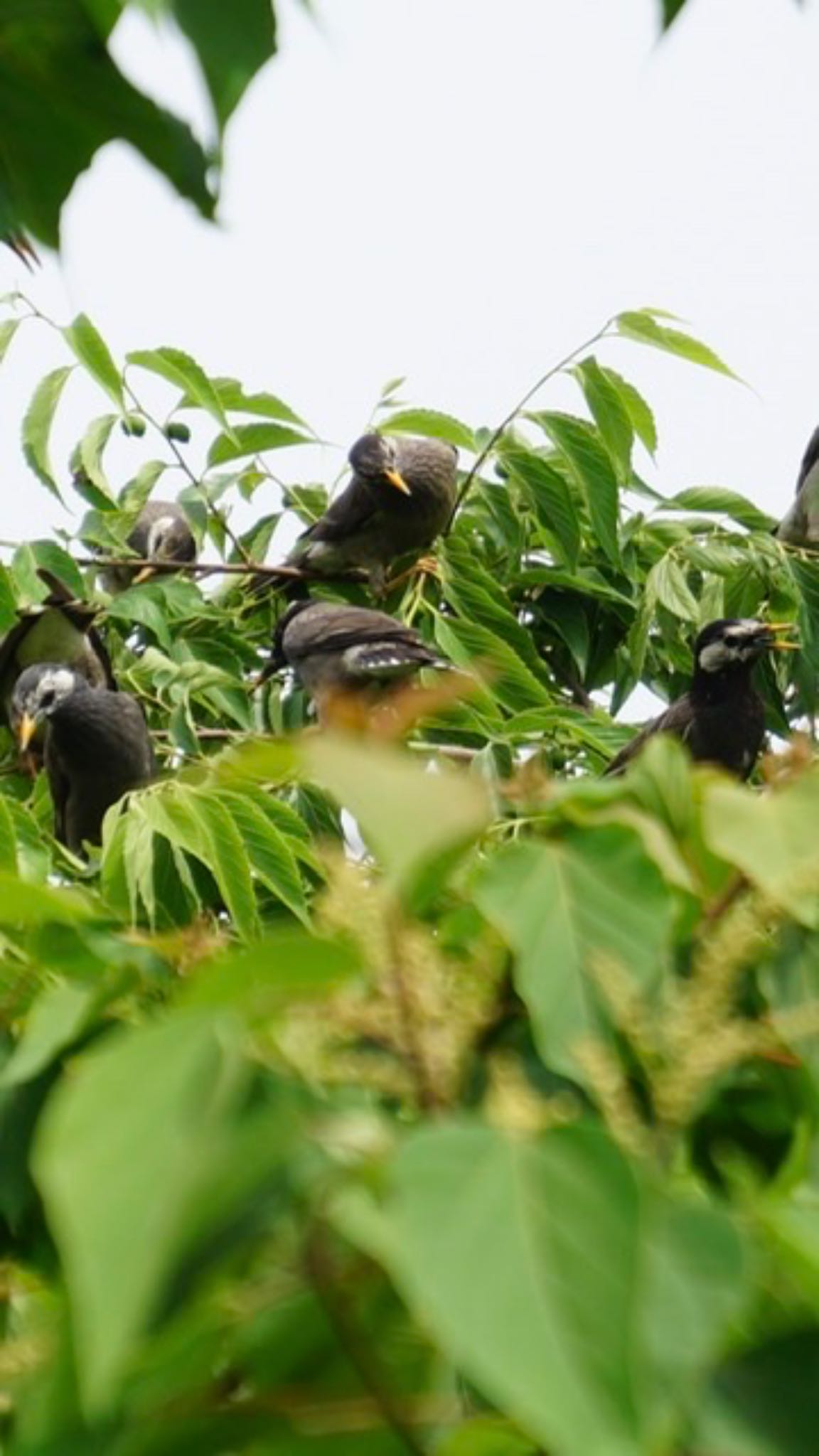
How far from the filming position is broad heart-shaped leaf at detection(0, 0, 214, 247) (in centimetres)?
83

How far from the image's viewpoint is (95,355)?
3459mm

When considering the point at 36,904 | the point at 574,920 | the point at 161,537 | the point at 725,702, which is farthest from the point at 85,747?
the point at 574,920

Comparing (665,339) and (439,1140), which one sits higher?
(439,1140)

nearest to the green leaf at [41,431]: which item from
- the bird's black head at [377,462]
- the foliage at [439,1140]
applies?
the bird's black head at [377,462]

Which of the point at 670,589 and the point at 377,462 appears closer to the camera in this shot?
the point at 670,589

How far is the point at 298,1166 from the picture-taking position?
2.61ft

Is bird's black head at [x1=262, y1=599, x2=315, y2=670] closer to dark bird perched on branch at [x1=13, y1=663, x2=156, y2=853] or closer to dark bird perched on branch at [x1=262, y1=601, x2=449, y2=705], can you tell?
dark bird perched on branch at [x1=262, y1=601, x2=449, y2=705]

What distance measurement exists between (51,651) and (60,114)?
593cm

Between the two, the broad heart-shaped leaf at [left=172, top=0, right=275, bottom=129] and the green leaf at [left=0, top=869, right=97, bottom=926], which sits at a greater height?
the broad heart-shaped leaf at [left=172, top=0, right=275, bottom=129]

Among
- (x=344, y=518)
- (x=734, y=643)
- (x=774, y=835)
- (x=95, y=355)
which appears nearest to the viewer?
(x=774, y=835)

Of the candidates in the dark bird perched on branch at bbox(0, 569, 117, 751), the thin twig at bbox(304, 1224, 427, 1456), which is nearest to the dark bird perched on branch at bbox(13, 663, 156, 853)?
the dark bird perched on branch at bbox(0, 569, 117, 751)

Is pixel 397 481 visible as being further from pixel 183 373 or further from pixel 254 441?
pixel 183 373

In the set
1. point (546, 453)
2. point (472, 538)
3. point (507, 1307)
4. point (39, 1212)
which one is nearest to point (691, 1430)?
point (507, 1307)

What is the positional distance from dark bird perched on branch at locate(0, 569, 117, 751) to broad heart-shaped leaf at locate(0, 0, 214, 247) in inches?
216
